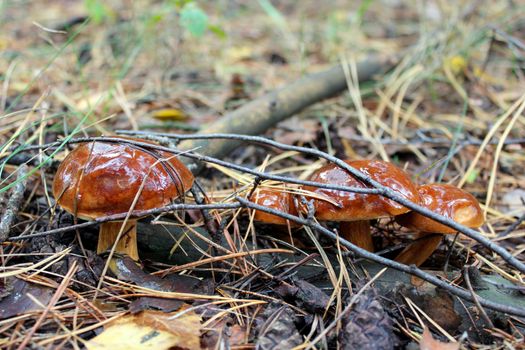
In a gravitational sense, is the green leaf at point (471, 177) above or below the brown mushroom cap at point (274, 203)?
below

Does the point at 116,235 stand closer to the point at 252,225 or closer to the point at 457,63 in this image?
the point at 252,225

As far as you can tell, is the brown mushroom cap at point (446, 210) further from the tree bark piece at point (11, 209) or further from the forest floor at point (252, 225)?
the tree bark piece at point (11, 209)

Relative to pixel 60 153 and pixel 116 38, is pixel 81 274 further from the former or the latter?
pixel 116 38

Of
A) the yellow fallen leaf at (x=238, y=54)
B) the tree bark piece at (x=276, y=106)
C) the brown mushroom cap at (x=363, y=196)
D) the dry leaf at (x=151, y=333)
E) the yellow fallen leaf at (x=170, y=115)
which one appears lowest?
the dry leaf at (x=151, y=333)

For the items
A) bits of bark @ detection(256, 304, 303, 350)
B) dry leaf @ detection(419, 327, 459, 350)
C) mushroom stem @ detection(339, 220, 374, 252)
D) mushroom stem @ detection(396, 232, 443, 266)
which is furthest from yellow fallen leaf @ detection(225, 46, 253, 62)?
dry leaf @ detection(419, 327, 459, 350)

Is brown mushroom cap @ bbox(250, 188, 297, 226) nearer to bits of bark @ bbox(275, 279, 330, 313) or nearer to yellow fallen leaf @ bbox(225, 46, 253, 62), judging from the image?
bits of bark @ bbox(275, 279, 330, 313)

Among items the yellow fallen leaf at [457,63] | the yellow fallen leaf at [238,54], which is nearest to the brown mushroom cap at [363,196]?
the yellow fallen leaf at [457,63]

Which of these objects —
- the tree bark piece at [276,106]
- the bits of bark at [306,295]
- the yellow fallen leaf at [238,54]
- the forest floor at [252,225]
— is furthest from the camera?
the yellow fallen leaf at [238,54]

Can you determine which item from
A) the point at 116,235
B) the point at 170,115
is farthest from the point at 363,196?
the point at 170,115
